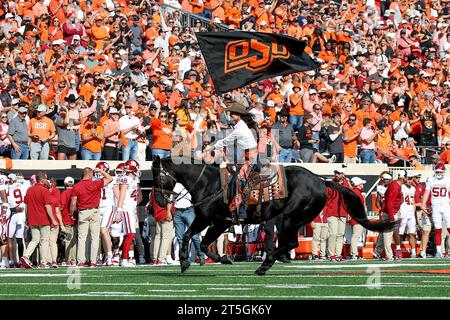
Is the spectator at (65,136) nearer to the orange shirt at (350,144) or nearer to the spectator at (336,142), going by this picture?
the spectator at (336,142)

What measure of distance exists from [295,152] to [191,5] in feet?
23.3

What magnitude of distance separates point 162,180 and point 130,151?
6271 mm

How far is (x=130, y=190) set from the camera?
74.3ft

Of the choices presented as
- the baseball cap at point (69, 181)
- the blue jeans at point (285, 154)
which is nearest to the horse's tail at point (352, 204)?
the baseball cap at point (69, 181)

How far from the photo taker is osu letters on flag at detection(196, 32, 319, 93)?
2214 centimetres

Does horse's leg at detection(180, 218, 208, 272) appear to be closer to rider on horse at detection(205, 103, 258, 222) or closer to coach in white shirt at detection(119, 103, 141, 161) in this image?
rider on horse at detection(205, 103, 258, 222)

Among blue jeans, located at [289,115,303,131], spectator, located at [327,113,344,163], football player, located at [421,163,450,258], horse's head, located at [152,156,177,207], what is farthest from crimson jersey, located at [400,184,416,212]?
horse's head, located at [152,156,177,207]

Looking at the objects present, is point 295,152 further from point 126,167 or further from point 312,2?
point 312,2

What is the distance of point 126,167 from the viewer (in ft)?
74.7

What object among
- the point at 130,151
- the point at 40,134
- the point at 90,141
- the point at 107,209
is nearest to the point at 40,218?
the point at 107,209

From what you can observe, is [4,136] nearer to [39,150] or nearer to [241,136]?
[39,150]

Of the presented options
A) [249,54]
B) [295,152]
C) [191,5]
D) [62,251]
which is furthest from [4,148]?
[191,5]

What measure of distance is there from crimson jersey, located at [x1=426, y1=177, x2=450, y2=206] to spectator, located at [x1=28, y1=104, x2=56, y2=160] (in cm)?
786
